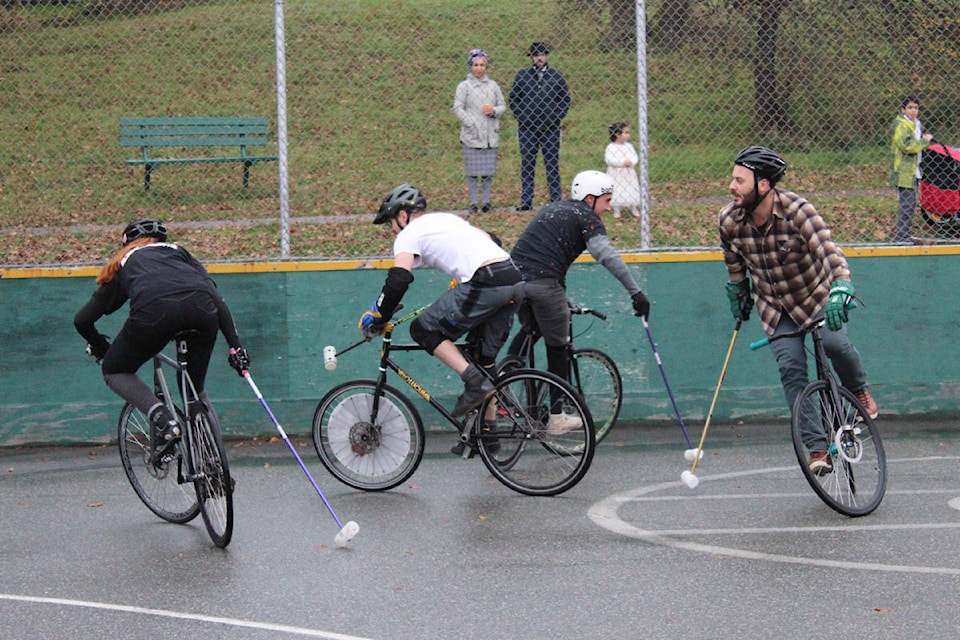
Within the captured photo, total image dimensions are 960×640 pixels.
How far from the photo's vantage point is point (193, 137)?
11.2 m

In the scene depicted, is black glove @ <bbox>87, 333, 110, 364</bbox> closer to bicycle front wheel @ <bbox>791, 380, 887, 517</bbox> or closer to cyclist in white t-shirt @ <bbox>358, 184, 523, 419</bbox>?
cyclist in white t-shirt @ <bbox>358, 184, 523, 419</bbox>

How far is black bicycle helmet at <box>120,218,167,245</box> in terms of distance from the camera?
7.43m

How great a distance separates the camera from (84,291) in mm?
9953

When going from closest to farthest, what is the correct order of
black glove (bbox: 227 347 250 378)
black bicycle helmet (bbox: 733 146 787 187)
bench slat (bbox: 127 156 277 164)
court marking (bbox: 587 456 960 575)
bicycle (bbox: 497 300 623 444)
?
court marking (bbox: 587 456 960 575), black glove (bbox: 227 347 250 378), black bicycle helmet (bbox: 733 146 787 187), bicycle (bbox: 497 300 623 444), bench slat (bbox: 127 156 277 164)

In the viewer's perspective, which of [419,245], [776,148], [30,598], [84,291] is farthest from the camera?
[776,148]

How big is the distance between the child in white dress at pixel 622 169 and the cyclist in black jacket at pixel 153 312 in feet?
11.5

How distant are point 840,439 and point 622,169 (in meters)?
4.63

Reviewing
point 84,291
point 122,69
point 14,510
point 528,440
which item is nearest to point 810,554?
point 528,440

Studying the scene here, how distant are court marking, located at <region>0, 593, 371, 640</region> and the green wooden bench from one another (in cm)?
467

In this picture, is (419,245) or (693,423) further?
(693,423)

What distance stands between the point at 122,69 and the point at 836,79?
5.49 meters

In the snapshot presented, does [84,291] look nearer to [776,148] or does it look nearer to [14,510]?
[14,510]

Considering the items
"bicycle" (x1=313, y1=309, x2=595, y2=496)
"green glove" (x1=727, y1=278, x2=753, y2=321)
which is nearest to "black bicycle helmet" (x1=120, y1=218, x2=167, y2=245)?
"bicycle" (x1=313, y1=309, x2=595, y2=496)

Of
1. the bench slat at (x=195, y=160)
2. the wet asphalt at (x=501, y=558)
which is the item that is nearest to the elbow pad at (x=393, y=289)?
the wet asphalt at (x=501, y=558)
